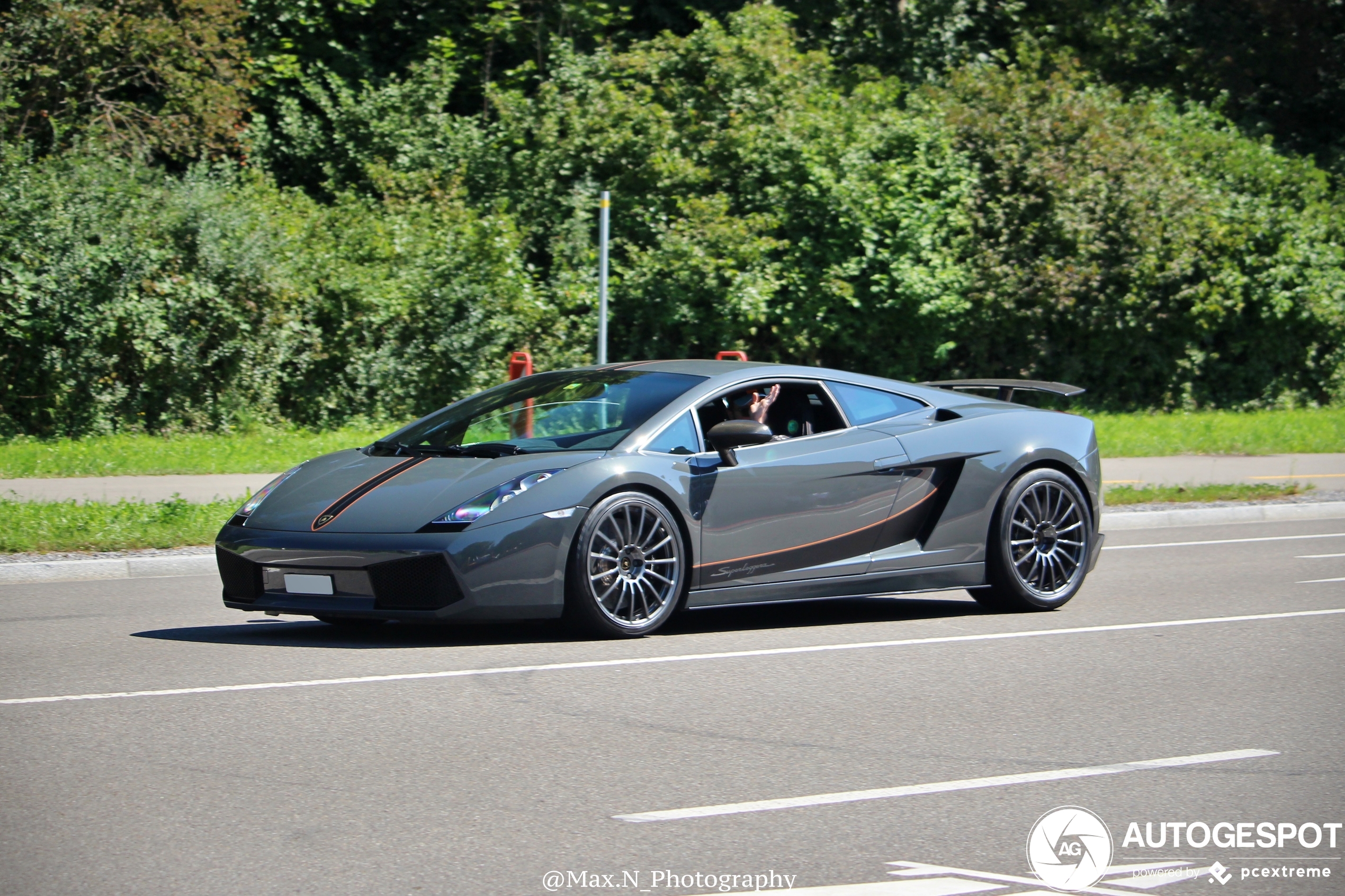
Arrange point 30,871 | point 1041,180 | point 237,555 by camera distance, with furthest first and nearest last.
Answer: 1. point 1041,180
2. point 237,555
3. point 30,871

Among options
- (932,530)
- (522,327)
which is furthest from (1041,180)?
(932,530)

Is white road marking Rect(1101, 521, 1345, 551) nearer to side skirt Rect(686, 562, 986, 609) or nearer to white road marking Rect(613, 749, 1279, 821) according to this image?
side skirt Rect(686, 562, 986, 609)

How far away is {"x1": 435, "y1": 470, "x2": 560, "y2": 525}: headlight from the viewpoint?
704cm

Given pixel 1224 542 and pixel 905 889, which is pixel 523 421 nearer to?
pixel 905 889

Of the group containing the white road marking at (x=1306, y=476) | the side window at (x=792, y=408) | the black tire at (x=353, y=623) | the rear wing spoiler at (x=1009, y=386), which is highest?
the rear wing spoiler at (x=1009, y=386)

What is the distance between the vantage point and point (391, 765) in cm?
516

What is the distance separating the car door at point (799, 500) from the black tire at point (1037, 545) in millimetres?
790

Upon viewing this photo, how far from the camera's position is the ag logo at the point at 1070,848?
13.5 feet

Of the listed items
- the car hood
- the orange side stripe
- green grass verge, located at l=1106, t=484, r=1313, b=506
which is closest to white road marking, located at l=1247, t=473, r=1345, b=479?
green grass verge, located at l=1106, t=484, r=1313, b=506

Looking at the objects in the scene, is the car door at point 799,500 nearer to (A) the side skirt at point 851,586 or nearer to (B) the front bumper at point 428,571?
(A) the side skirt at point 851,586

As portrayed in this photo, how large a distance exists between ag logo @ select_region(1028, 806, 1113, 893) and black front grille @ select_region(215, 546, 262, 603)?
13.4 ft

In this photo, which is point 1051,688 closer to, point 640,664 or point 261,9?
point 640,664

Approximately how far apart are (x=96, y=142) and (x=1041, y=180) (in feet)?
48.7

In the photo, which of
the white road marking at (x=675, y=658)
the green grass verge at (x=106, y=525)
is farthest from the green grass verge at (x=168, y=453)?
the white road marking at (x=675, y=658)
